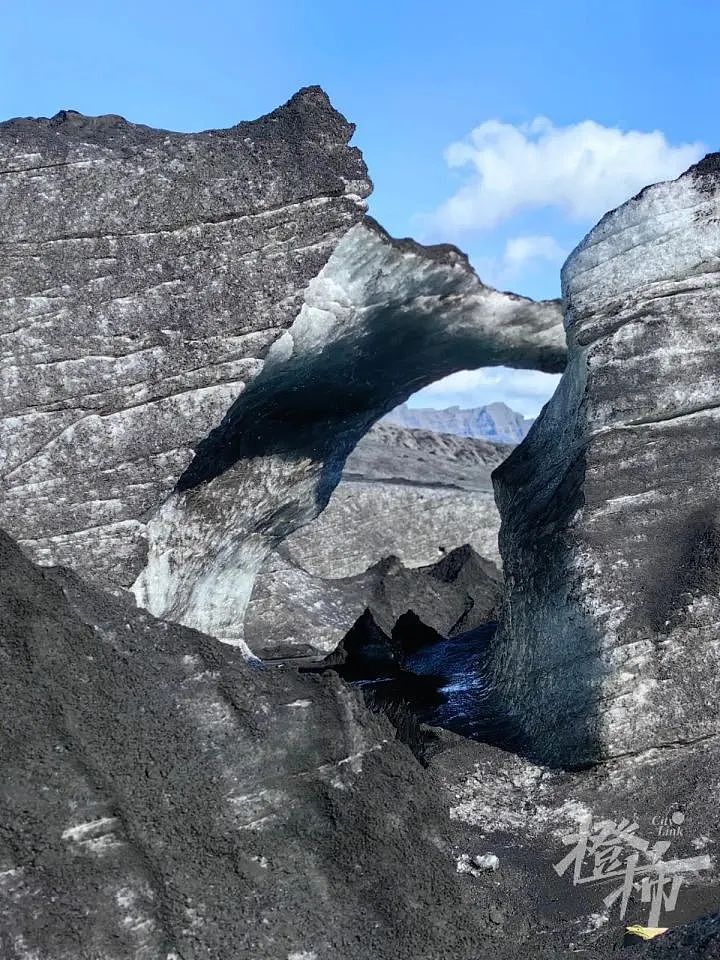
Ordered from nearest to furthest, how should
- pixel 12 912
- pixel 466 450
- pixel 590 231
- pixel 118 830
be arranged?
pixel 12 912 → pixel 118 830 → pixel 590 231 → pixel 466 450

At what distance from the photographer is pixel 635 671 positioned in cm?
475

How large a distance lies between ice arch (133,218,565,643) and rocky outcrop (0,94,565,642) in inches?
1.7

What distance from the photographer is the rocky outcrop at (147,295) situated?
4992 mm

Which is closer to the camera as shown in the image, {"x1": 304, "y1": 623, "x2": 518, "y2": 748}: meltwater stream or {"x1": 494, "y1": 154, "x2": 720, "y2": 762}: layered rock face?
{"x1": 494, "y1": 154, "x2": 720, "y2": 762}: layered rock face

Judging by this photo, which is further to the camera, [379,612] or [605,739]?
[379,612]

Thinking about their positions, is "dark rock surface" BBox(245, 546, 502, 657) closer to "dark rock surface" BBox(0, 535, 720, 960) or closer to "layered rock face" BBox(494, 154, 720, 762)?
"layered rock face" BBox(494, 154, 720, 762)

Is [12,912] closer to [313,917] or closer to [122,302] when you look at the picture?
[313,917]

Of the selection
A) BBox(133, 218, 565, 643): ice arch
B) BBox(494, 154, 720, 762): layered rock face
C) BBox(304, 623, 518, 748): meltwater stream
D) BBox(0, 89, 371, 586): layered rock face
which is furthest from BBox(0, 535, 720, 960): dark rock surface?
BBox(133, 218, 565, 643): ice arch

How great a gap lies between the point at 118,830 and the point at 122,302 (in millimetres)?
2557

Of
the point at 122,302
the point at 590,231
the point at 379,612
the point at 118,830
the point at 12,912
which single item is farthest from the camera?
the point at 379,612

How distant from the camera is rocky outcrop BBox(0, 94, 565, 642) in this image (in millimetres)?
4992

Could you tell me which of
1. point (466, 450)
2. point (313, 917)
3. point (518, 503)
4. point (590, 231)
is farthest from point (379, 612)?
point (466, 450)

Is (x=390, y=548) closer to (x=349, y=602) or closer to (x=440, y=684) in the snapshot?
(x=349, y=602)

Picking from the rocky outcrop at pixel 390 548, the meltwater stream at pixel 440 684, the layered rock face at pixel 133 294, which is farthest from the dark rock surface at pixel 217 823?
the rocky outcrop at pixel 390 548
